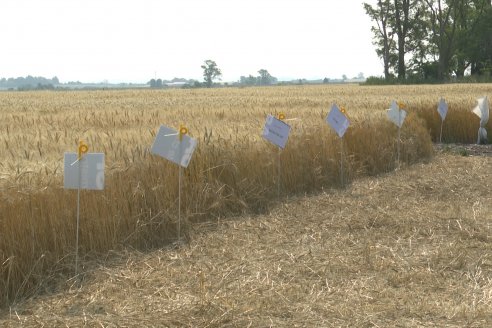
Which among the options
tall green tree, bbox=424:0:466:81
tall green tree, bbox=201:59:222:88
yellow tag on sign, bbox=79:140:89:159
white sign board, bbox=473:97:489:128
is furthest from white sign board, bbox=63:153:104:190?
tall green tree, bbox=201:59:222:88

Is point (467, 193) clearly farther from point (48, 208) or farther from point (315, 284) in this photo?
point (48, 208)

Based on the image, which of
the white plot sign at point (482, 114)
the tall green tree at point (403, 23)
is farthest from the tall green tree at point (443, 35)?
the white plot sign at point (482, 114)

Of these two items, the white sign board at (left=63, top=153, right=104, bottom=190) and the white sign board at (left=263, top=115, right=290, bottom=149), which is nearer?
the white sign board at (left=63, top=153, right=104, bottom=190)

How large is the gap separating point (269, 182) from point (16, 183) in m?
3.29

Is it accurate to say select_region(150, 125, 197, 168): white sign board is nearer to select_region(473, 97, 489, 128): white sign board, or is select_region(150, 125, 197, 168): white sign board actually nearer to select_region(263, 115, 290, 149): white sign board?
select_region(263, 115, 290, 149): white sign board

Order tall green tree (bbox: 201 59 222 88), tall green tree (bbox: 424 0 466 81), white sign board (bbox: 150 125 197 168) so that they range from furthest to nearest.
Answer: tall green tree (bbox: 201 59 222 88) < tall green tree (bbox: 424 0 466 81) < white sign board (bbox: 150 125 197 168)

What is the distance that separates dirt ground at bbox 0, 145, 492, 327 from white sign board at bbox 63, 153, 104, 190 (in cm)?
66

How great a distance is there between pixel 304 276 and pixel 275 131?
2510 mm

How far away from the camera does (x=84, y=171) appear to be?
4680 millimetres

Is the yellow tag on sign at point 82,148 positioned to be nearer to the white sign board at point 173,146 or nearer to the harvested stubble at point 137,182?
the harvested stubble at point 137,182

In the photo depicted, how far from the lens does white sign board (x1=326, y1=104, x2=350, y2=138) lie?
817 cm

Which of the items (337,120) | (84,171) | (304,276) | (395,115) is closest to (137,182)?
(84,171)

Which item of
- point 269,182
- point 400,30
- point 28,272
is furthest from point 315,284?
point 400,30

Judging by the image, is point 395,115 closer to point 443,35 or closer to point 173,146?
point 173,146
